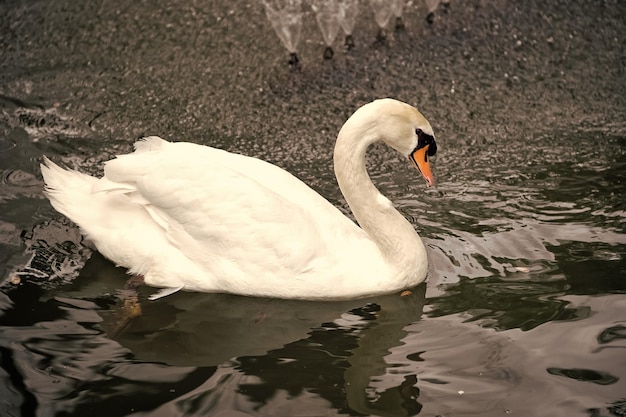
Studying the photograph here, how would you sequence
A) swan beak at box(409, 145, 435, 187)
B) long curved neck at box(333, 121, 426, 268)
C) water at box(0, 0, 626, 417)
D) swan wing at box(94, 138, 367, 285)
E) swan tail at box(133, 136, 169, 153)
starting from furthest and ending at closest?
1. swan tail at box(133, 136, 169, 153)
2. swan beak at box(409, 145, 435, 187)
3. long curved neck at box(333, 121, 426, 268)
4. swan wing at box(94, 138, 367, 285)
5. water at box(0, 0, 626, 417)

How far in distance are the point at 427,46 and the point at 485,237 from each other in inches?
131

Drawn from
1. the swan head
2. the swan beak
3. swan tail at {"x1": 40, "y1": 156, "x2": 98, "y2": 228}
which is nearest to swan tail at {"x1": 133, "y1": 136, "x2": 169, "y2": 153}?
swan tail at {"x1": 40, "y1": 156, "x2": 98, "y2": 228}

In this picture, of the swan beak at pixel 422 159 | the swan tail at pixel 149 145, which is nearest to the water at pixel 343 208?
the swan beak at pixel 422 159

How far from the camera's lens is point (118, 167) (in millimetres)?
5551

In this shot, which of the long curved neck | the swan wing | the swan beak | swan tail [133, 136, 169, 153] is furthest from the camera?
swan tail [133, 136, 169, 153]

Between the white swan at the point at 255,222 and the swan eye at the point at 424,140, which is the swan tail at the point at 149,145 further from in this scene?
the swan eye at the point at 424,140

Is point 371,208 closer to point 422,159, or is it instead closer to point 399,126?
point 422,159

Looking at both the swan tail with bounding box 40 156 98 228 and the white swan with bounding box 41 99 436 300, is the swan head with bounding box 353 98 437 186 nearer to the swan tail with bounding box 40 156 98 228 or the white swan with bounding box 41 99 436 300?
the white swan with bounding box 41 99 436 300

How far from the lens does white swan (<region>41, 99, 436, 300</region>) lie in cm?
530

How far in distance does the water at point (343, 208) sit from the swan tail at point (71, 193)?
0.30 meters

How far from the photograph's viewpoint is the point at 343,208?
6363 mm

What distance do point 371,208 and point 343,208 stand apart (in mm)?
824

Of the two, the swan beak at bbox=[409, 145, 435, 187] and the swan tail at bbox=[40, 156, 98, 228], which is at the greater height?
the swan tail at bbox=[40, 156, 98, 228]

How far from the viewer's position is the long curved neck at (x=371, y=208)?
5.38 metres
